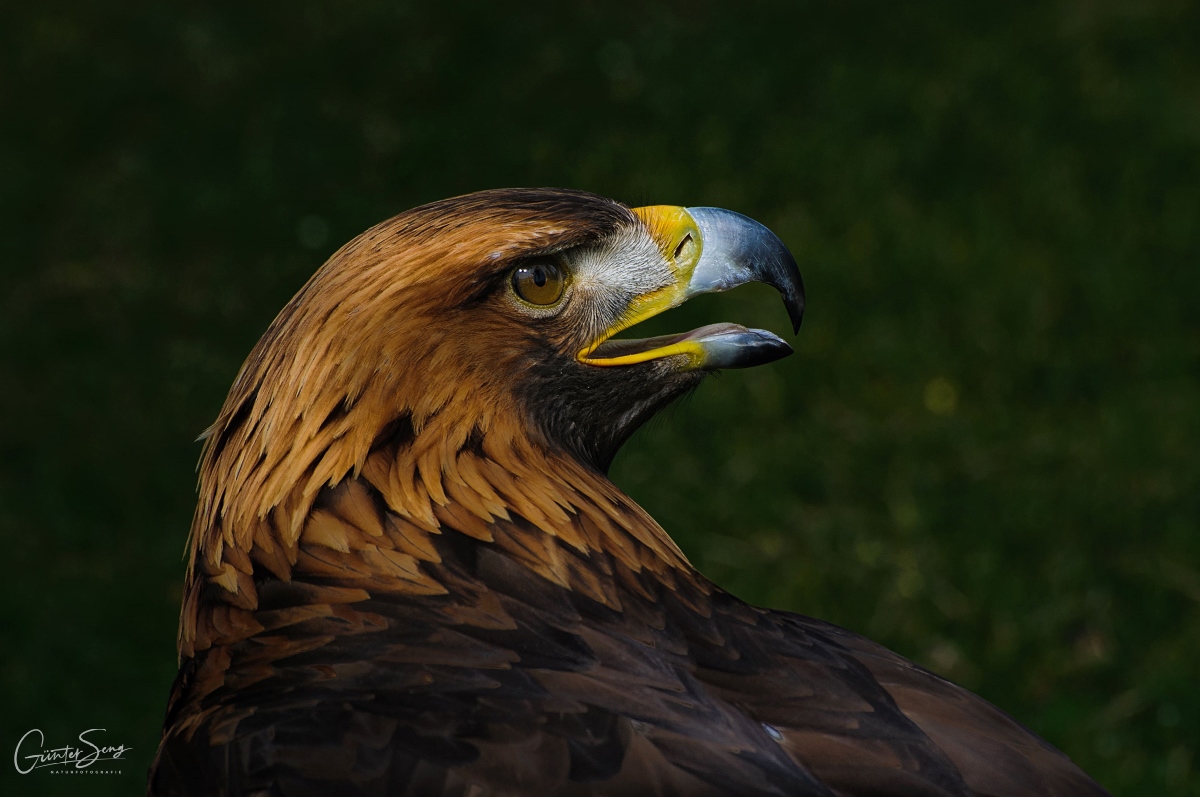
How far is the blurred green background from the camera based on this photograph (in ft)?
17.4

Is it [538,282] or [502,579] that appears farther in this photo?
[538,282]

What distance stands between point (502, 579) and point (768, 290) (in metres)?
4.47

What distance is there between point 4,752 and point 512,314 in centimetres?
306

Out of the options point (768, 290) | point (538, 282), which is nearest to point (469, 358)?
point (538, 282)

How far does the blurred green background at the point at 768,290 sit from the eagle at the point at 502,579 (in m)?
1.08

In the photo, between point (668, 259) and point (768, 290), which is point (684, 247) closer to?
point (668, 259)

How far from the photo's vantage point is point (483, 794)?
88.2 inches

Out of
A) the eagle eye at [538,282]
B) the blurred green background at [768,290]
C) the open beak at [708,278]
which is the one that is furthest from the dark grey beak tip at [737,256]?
the blurred green background at [768,290]

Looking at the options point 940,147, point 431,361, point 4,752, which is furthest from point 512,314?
point 940,147

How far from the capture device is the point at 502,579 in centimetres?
271

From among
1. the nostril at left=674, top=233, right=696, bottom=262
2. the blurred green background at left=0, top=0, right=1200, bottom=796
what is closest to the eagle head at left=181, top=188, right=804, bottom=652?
the nostril at left=674, top=233, right=696, bottom=262

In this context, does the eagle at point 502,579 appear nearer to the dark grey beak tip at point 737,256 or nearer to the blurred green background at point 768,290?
the dark grey beak tip at point 737,256

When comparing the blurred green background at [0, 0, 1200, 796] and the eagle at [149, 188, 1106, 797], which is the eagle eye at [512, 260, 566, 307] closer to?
the eagle at [149, 188, 1106, 797]

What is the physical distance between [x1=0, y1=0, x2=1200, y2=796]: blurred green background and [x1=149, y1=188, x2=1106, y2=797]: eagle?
1.08 m
